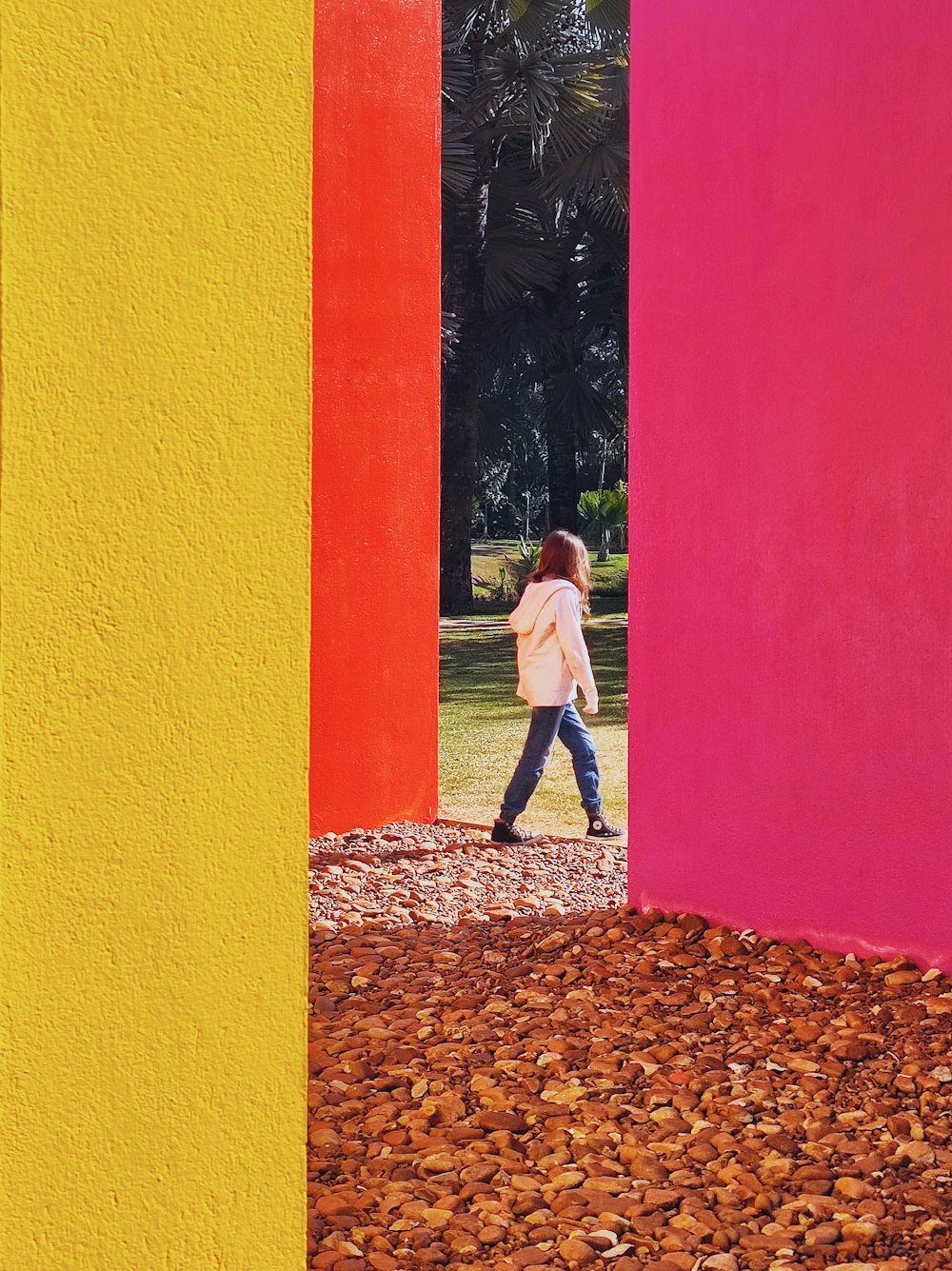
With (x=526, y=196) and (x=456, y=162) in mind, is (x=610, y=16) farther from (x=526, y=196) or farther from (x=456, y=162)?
(x=526, y=196)

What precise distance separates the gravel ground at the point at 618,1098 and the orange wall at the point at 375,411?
1631 millimetres

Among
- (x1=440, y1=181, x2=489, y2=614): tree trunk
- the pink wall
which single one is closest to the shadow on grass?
(x1=440, y1=181, x2=489, y2=614): tree trunk

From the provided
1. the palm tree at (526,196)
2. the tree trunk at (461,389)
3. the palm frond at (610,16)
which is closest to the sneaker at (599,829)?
the palm tree at (526,196)

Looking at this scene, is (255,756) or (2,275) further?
(255,756)

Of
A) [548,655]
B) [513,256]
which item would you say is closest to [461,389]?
[513,256]

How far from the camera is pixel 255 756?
1837 millimetres

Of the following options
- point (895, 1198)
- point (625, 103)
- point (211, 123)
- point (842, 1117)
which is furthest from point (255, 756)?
point (625, 103)

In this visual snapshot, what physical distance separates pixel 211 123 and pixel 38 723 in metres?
0.79

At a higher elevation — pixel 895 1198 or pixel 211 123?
pixel 211 123

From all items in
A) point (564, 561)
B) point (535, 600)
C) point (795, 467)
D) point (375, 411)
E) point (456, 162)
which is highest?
point (456, 162)

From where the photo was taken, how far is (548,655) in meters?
7.25

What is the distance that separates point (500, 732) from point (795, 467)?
25.8 feet

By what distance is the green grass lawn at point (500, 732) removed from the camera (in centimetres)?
916

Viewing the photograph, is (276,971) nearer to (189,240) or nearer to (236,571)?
(236,571)
